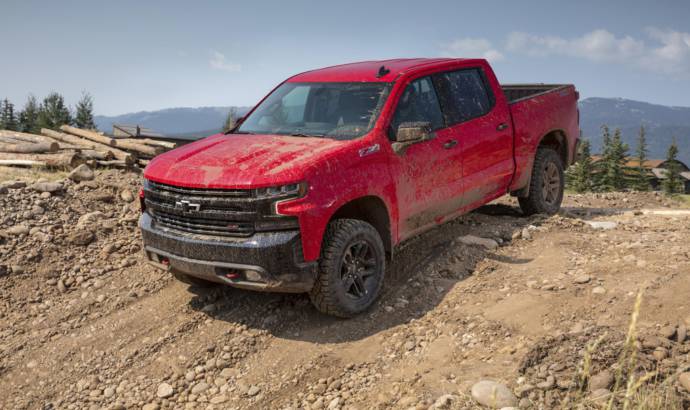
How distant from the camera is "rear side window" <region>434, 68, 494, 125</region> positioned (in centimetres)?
627

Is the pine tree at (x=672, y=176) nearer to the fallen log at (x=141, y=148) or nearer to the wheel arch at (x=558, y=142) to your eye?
the wheel arch at (x=558, y=142)

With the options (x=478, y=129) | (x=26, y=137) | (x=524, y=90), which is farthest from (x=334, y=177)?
(x=26, y=137)

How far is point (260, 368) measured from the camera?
4867mm

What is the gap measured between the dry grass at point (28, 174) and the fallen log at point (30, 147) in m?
0.48

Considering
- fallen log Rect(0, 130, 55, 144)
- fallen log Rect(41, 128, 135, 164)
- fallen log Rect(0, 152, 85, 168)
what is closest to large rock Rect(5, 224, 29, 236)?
fallen log Rect(0, 152, 85, 168)

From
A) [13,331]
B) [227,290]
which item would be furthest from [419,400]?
[13,331]

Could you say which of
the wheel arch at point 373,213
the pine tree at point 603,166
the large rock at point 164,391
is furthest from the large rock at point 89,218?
the pine tree at point 603,166

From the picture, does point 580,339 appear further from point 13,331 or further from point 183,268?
point 13,331

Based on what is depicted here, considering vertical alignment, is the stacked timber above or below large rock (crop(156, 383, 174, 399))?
above

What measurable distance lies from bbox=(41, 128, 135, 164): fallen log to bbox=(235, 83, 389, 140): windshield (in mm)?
4444

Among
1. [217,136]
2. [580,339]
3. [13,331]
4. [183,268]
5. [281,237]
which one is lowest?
[13,331]

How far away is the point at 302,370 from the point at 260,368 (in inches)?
14.0

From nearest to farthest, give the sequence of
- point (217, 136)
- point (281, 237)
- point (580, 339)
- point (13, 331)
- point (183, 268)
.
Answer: point (580, 339) < point (281, 237) < point (183, 268) < point (13, 331) < point (217, 136)

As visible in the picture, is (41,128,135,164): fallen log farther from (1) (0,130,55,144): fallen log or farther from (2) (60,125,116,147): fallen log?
(1) (0,130,55,144): fallen log
